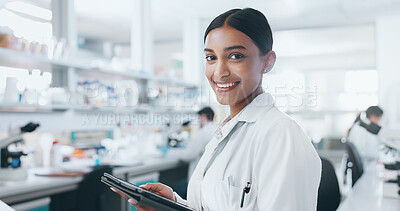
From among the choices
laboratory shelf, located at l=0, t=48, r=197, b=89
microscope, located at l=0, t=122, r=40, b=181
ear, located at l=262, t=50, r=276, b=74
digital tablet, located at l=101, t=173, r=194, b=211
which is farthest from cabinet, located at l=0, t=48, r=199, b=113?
ear, located at l=262, t=50, r=276, b=74

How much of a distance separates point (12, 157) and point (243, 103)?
1821 mm

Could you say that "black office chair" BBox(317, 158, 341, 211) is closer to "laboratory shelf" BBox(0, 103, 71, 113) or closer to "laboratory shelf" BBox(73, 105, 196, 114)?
"laboratory shelf" BBox(0, 103, 71, 113)

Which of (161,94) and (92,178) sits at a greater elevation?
(161,94)

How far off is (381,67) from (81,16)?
4.24 meters

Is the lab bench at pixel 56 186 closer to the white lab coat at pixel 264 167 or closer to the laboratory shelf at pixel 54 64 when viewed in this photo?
the laboratory shelf at pixel 54 64

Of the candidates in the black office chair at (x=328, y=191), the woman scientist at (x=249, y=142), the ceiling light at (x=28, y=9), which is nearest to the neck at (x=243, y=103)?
the woman scientist at (x=249, y=142)

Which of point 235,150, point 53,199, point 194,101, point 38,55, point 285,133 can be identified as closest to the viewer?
point 285,133

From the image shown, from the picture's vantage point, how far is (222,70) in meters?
0.86

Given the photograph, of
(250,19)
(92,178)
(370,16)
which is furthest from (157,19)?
(250,19)

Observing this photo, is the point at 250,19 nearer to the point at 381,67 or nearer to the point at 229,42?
the point at 229,42

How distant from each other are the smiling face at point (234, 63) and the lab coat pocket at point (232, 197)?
223mm

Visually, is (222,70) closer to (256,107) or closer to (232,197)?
(256,107)

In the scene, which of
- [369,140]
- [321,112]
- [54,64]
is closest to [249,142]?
[54,64]

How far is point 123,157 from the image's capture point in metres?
3.22
